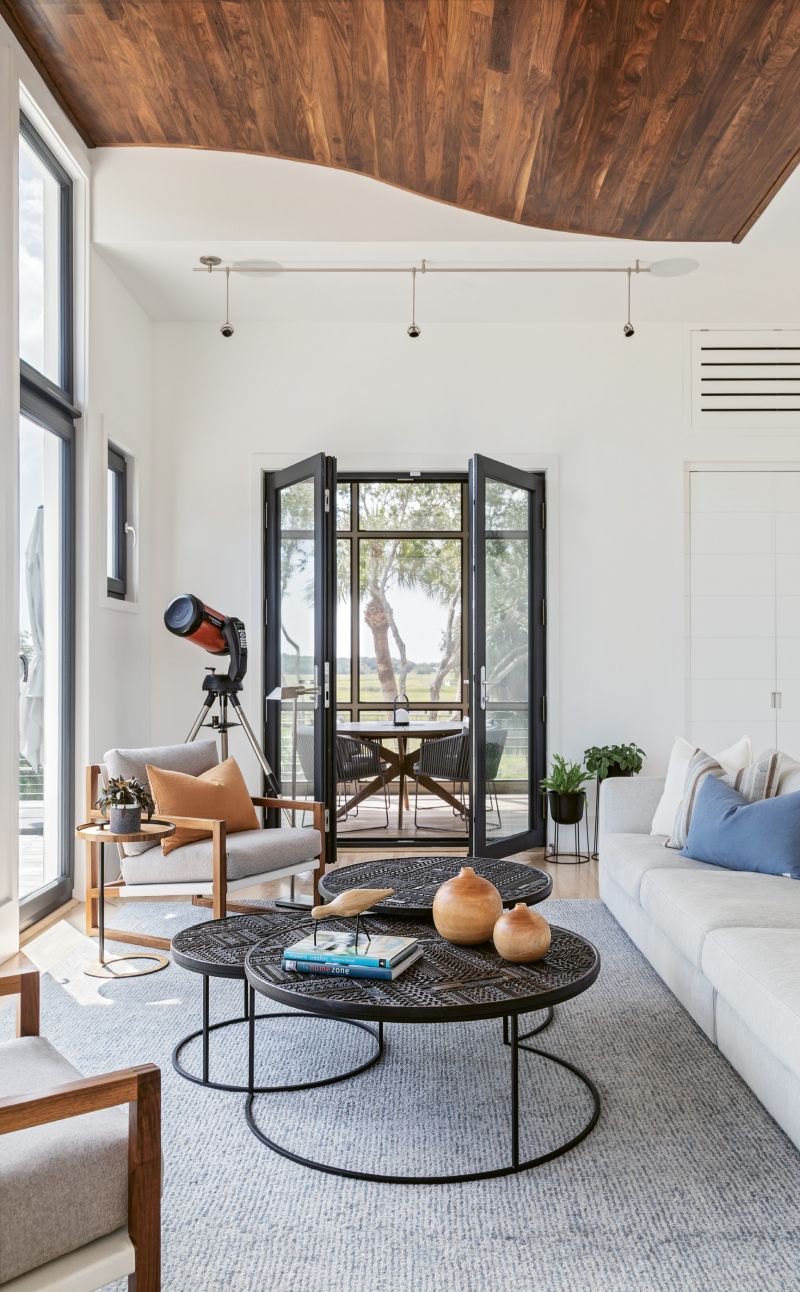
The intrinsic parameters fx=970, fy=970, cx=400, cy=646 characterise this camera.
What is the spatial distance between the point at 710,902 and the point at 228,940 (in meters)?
1.42

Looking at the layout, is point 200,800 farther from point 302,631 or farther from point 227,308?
Result: point 227,308

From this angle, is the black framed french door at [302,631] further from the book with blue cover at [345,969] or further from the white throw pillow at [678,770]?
the book with blue cover at [345,969]

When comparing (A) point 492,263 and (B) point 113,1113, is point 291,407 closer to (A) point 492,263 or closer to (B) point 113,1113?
(A) point 492,263

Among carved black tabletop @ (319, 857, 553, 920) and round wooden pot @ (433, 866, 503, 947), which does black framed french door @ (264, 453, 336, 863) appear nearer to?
carved black tabletop @ (319, 857, 553, 920)

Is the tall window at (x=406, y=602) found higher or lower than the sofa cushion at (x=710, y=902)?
higher

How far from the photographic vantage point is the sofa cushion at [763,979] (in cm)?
209

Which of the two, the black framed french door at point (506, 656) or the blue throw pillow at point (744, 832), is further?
the black framed french door at point (506, 656)

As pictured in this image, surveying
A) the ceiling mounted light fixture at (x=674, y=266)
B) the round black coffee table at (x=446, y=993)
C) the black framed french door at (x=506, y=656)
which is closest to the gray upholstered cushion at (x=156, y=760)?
the black framed french door at (x=506, y=656)

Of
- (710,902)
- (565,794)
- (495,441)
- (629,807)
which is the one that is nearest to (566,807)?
(565,794)

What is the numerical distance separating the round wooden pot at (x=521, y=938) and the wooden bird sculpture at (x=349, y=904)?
337 mm

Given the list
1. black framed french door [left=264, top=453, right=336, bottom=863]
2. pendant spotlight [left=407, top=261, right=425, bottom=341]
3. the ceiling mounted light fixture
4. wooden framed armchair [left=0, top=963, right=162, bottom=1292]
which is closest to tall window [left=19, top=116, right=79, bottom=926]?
black framed french door [left=264, top=453, right=336, bottom=863]

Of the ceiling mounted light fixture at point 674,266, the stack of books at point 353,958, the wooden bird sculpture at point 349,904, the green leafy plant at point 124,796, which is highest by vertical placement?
the ceiling mounted light fixture at point 674,266

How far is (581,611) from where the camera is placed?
232 inches

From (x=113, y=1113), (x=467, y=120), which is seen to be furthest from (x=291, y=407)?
(x=113, y=1113)
